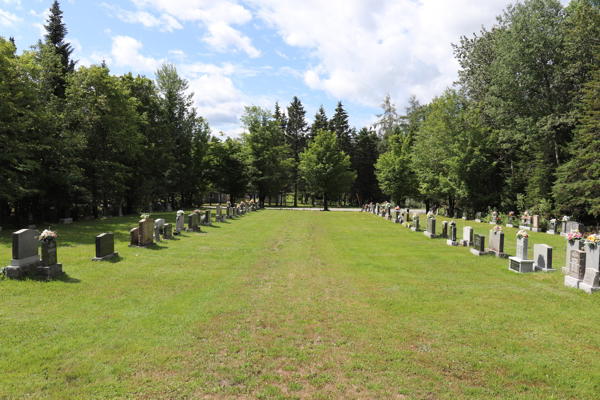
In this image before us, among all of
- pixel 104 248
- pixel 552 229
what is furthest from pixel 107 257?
pixel 552 229

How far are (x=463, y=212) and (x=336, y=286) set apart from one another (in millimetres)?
31235

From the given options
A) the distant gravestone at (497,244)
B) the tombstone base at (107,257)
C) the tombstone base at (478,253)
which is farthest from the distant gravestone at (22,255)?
the distant gravestone at (497,244)

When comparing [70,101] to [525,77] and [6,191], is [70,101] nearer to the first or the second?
[6,191]

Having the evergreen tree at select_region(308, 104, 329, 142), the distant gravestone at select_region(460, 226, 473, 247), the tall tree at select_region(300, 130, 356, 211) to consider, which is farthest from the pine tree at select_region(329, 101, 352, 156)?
the distant gravestone at select_region(460, 226, 473, 247)

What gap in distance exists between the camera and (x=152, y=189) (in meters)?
35.7

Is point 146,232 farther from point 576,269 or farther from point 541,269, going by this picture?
point 576,269

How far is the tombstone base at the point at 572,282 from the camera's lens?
9.16 metres

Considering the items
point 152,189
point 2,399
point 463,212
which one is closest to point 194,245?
point 2,399

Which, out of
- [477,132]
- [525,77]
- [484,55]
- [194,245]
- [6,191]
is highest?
[484,55]

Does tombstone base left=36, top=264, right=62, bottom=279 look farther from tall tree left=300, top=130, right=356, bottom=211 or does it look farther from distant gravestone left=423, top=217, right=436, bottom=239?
tall tree left=300, top=130, right=356, bottom=211

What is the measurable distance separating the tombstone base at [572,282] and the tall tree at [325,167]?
41132 mm

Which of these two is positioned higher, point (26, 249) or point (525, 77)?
point (525, 77)

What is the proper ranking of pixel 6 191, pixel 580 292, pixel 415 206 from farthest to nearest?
pixel 415 206 < pixel 6 191 < pixel 580 292

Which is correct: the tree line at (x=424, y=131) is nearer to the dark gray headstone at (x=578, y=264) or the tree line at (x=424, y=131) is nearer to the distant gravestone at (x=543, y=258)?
the distant gravestone at (x=543, y=258)
